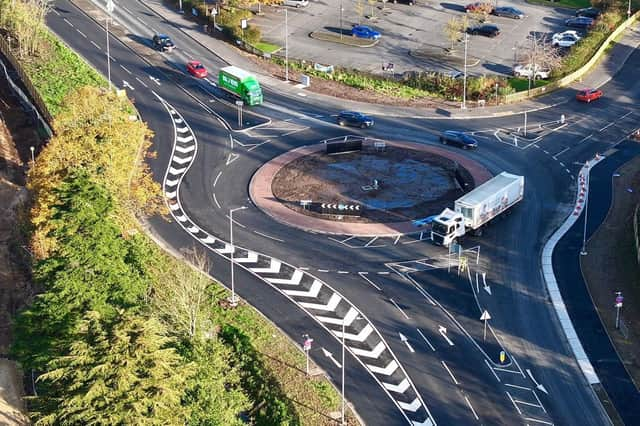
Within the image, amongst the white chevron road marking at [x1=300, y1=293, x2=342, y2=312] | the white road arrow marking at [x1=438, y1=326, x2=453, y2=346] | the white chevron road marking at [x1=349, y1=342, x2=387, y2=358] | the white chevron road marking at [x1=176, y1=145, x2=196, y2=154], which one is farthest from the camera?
the white chevron road marking at [x1=176, y1=145, x2=196, y2=154]

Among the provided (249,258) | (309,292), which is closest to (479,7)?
(249,258)

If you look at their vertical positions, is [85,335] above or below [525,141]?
above

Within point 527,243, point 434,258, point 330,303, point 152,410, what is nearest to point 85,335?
point 152,410

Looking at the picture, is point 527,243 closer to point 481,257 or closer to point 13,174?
point 481,257

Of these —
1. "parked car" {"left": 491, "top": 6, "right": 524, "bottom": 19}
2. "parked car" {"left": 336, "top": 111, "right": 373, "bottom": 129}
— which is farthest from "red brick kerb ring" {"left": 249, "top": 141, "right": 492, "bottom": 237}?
"parked car" {"left": 491, "top": 6, "right": 524, "bottom": 19}

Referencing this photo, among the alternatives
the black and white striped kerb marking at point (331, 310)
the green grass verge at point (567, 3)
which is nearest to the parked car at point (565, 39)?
the green grass verge at point (567, 3)

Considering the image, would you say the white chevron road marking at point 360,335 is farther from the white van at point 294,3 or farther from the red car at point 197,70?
the white van at point 294,3

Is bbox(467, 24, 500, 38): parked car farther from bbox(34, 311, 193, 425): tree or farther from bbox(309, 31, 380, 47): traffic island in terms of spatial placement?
bbox(34, 311, 193, 425): tree
